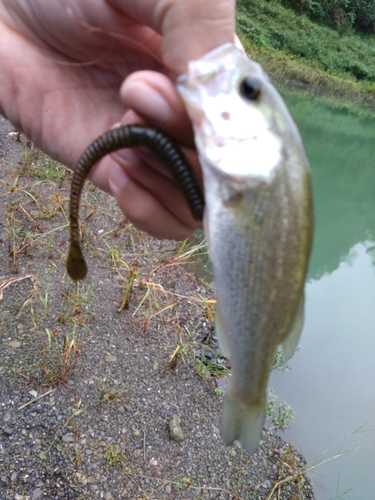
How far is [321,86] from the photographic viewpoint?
2330 cm

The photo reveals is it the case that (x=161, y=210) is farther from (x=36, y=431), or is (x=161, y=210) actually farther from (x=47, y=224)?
(x=47, y=224)

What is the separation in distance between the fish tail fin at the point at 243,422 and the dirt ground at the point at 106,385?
5.84 feet

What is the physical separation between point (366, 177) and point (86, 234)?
426 inches

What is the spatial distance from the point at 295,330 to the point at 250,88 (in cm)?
78

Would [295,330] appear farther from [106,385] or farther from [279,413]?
[279,413]

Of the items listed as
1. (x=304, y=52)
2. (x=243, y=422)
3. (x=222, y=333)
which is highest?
(x=222, y=333)

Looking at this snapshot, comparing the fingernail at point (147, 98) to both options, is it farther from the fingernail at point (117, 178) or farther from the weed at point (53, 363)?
the weed at point (53, 363)

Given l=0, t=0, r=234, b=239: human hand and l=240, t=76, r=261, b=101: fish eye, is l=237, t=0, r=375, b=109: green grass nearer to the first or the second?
l=0, t=0, r=234, b=239: human hand

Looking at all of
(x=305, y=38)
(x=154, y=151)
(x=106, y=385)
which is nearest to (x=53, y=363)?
(x=106, y=385)

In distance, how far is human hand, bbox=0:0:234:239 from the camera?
1.43 metres

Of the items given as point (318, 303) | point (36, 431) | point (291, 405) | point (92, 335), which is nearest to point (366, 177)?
point (318, 303)

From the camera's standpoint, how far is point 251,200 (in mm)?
1236

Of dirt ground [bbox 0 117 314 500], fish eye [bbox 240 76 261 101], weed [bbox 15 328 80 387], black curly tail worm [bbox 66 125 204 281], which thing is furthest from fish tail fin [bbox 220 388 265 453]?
weed [bbox 15 328 80 387]

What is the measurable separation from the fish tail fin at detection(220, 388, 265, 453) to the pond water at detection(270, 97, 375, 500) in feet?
9.21
